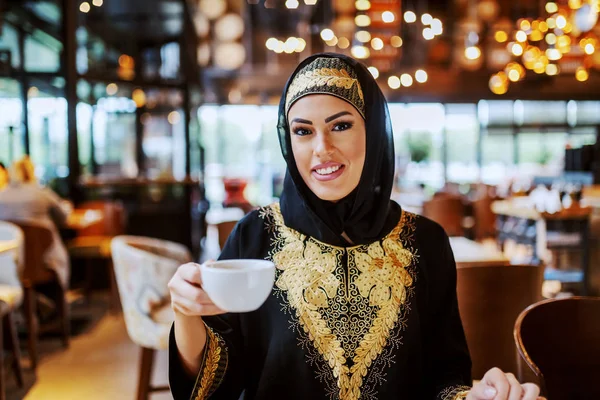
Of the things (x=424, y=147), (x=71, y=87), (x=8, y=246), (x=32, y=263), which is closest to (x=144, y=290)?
(x=8, y=246)

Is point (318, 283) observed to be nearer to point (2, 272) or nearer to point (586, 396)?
point (586, 396)

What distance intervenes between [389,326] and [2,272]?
120 inches

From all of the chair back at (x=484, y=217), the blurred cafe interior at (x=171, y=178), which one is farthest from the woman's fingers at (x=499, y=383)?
the chair back at (x=484, y=217)

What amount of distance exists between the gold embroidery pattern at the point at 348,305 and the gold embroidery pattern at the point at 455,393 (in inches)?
5.4

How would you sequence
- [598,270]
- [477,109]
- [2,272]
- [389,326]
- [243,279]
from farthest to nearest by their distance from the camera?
[477,109] < [598,270] < [2,272] < [389,326] < [243,279]

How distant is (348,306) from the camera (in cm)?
134

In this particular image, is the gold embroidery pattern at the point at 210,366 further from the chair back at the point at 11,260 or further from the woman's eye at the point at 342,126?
the chair back at the point at 11,260

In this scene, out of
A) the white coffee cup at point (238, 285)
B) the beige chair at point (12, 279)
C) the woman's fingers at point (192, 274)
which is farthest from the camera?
the beige chair at point (12, 279)

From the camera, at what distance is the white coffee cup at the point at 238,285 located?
0.81 metres

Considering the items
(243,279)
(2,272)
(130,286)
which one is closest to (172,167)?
(2,272)

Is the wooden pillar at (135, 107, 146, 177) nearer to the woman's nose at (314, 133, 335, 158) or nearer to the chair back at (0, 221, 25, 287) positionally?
the chair back at (0, 221, 25, 287)

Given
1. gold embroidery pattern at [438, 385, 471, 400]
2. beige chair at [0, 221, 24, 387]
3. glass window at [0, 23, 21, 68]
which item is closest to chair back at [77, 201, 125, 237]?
glass window at [0, 23, 21, 68]

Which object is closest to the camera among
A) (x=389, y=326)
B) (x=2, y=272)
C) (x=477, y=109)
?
(x=389, y=326)

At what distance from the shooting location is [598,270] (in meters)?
5.68
